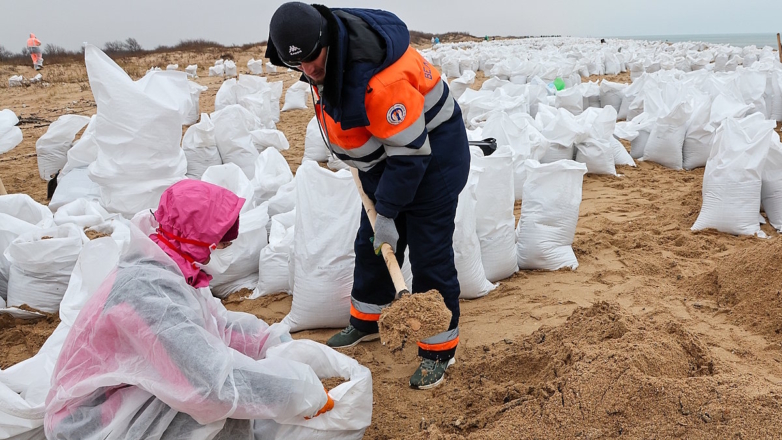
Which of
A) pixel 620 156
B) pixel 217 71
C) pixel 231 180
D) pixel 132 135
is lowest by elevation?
pixel 620 156

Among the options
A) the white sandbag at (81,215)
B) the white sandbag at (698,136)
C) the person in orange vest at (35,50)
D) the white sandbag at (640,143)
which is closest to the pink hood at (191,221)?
the white sandbag at (81,215)

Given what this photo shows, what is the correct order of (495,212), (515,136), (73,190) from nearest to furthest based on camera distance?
(495,212) < (73,190) < (515,136)

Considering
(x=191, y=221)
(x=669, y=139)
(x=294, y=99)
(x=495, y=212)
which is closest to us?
(x=191, y=221)

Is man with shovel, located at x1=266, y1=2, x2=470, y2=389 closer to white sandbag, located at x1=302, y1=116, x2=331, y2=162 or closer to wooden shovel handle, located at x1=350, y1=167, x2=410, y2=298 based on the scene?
wooden shovel handle, located at x1=350, y1=167, x2=410, y2=298

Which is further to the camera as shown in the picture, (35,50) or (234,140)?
(35,50)

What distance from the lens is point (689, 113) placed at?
13.6ft

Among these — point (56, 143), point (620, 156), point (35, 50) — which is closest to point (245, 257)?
point (56, 143)

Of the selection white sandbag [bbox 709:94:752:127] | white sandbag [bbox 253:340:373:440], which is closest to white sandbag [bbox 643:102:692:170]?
white sandbag [bbox 709:94:752:127]

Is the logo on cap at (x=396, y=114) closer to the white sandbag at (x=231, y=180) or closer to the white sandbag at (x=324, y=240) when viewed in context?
the white sandbag at (x=324, y=240)

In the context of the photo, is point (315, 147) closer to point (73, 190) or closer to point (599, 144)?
point (73, 190)

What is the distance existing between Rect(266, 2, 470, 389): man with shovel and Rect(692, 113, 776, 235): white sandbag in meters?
1.98

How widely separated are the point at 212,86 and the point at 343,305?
31.1 feet

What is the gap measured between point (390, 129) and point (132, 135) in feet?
6.22

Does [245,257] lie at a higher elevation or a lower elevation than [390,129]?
lower
